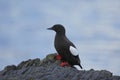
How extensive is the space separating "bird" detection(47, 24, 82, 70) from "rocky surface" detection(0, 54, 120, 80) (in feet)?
1.55

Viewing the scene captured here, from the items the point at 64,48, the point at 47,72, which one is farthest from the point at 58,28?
the point at 47,72

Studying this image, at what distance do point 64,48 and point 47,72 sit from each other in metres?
2.45

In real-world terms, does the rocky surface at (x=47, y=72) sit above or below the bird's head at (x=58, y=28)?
below

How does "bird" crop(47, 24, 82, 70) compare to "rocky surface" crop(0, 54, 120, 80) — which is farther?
"bird" crop(47, 24, 82, 70)

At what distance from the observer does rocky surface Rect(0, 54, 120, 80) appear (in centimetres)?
1998

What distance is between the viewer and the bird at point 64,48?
23.1 metres

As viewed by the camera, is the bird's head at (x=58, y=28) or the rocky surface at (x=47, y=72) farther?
the bird's head at (x=58, y=28)

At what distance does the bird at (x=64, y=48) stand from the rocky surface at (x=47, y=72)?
0.47 metres

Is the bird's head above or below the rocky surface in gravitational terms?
above

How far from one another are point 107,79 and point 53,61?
4.56 m

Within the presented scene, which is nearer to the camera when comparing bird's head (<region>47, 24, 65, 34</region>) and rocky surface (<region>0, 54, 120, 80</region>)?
rocky surface (<region>0, 54, 120, 80</region>)

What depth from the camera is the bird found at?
23.1 m

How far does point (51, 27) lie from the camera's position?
23.6m

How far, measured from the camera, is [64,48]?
2306cm
